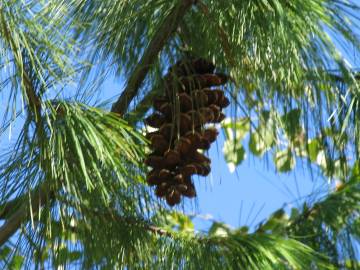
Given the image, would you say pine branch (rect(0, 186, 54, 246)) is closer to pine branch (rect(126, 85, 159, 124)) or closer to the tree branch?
the tree branch

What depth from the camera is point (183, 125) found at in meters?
1.53

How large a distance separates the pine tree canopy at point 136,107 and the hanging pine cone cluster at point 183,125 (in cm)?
2

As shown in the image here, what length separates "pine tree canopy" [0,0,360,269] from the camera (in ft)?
4.43

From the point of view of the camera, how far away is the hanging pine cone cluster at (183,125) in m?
1.50

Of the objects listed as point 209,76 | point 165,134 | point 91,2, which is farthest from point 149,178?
point 91,2

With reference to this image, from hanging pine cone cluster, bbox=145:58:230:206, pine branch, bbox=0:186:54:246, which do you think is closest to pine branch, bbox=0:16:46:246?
pine branch, bbox=0:186:54:246

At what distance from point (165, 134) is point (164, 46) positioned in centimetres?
19

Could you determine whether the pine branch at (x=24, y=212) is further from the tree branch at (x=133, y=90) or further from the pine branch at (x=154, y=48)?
the pine branch at (x=154, y=48)

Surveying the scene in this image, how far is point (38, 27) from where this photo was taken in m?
1.31

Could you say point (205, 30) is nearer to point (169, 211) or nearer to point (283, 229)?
point (169, 211)

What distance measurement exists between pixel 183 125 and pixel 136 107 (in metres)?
0.16

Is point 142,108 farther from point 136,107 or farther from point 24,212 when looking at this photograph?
point 24,212

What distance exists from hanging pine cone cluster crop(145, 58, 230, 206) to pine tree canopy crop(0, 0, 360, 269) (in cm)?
2

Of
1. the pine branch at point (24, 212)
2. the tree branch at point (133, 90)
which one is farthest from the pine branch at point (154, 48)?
the pine branch at point (24, 212)
